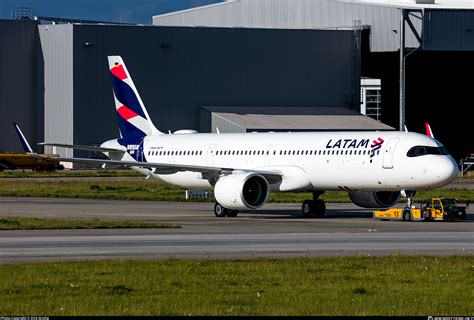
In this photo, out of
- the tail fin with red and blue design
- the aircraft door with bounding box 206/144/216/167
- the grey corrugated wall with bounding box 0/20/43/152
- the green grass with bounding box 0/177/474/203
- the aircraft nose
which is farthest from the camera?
the grey corrugated wall with bounding box 0/20/43/152

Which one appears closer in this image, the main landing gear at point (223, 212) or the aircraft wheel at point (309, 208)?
the aircraft wheel at point (309, 208)

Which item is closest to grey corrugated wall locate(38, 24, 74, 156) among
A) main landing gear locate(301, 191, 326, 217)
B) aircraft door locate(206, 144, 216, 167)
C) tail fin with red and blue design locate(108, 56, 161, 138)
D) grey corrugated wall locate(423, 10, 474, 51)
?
grey corrugated wall locate(423, 10, 474, 51)

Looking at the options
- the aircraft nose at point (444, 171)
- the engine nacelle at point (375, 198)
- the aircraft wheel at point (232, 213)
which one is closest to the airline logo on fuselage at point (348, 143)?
the engine nacelle at point (375, 198)

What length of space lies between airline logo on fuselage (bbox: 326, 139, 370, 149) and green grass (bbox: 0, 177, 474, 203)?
1372 cm

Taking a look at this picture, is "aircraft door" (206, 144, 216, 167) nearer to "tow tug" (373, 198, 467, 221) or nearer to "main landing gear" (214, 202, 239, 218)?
"main landing gear" (214, 202, 239, 218)

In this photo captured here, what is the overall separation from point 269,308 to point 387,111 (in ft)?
305

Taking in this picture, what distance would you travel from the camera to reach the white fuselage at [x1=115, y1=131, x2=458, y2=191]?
45.1 meters

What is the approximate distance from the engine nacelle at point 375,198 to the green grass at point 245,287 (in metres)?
20.8

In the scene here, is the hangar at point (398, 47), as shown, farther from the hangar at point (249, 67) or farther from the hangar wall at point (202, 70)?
the hangar wall at point (202, 70)

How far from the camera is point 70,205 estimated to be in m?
56.8

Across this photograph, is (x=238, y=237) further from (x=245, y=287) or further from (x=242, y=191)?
(x=245, y=287)

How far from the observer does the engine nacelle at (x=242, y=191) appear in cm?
4697

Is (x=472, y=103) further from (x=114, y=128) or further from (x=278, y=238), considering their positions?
(x=278, y=238)

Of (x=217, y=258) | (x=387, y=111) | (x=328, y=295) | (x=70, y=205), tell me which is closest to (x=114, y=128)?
(x=387, y=111)
